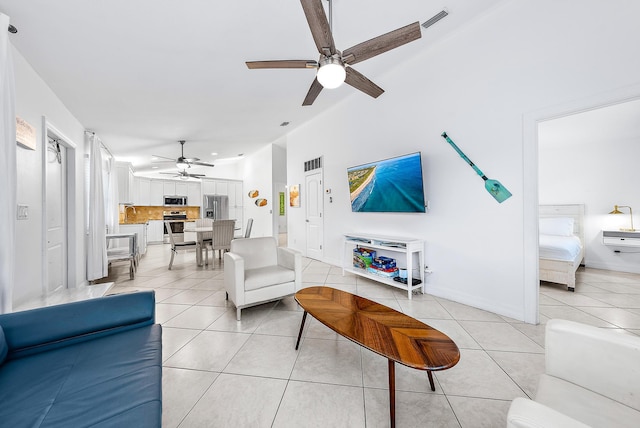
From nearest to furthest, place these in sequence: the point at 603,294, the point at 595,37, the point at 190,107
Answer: the point at 595,37 → the point at 603,294 → the point at 190,107

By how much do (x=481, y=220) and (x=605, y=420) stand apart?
2107 mm

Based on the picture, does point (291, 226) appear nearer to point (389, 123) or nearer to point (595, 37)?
point (389, 123)

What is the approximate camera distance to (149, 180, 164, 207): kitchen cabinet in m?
8.15

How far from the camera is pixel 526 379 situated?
1555mm

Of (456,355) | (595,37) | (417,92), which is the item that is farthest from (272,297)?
(595,37)

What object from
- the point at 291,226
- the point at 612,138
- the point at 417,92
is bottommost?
the point at 291,226

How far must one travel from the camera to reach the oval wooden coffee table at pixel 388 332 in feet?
3.78

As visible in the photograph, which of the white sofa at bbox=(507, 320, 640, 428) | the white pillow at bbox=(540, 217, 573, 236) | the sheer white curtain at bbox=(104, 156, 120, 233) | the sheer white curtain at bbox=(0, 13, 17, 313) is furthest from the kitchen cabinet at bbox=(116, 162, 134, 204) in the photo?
the white pillow at bbox=(540, 217, 573, 236)

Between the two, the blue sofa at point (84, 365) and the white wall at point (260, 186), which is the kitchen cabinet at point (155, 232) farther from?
the blue sofa at point (84, 365)

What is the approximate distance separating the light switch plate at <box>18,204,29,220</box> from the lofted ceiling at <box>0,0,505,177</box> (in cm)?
153

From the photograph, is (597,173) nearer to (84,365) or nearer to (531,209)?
(531,209)

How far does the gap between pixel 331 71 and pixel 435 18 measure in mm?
1611

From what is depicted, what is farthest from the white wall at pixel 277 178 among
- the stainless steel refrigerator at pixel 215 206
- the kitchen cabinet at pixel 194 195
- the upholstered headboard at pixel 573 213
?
the upholstered headboard at pixel 573 213

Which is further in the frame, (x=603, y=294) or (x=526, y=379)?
(x=603, y=294)
